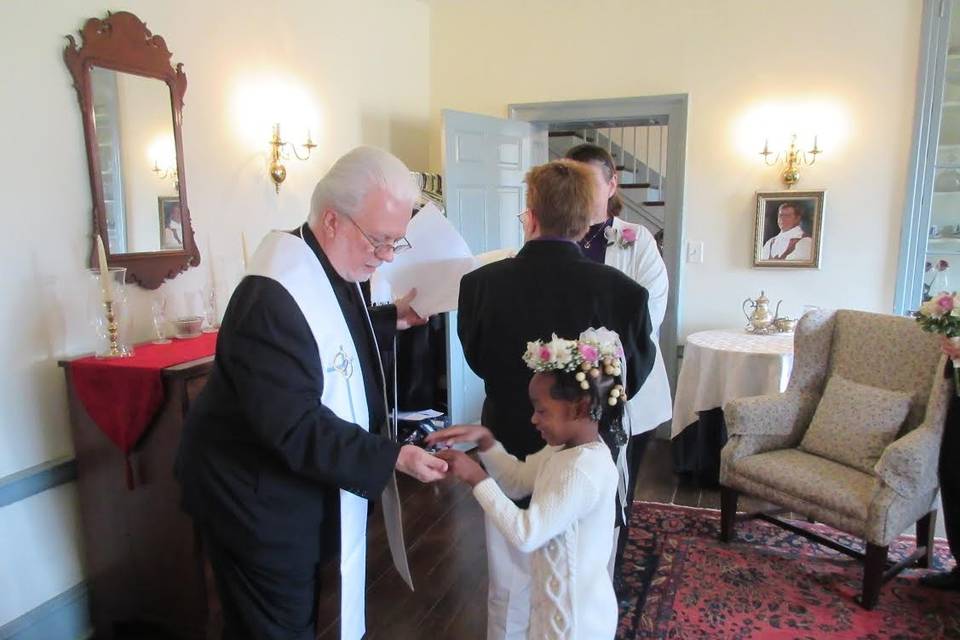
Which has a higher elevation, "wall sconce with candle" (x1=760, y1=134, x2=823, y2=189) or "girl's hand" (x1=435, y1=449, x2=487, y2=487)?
"wall sconce with candle" (x1=760, y1=134, x2=823, y2=189)

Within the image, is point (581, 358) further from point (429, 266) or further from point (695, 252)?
point (695, 252)

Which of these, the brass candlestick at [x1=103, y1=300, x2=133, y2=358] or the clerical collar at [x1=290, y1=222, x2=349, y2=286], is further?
the brass candlestick at [x1=103, y1=300, x2=133, y2=358]

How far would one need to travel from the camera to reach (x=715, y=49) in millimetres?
3924

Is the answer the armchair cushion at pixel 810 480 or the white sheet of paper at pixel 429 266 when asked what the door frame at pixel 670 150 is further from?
the white sheet of paper at pixel 429 266

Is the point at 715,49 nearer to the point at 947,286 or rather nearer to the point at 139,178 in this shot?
the point at 947,286

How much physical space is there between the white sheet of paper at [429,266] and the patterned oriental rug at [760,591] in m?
1.32

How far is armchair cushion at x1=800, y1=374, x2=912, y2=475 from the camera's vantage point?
255cm

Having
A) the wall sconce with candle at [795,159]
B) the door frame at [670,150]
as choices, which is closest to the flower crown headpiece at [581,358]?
the door frame at [670,150]

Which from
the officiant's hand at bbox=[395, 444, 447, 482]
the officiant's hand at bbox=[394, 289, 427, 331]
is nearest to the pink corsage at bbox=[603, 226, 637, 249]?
the officiant's hand at bbox=[394, 289, 427, 331]

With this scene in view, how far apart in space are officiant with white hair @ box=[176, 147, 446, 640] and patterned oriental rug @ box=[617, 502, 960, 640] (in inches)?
52.7

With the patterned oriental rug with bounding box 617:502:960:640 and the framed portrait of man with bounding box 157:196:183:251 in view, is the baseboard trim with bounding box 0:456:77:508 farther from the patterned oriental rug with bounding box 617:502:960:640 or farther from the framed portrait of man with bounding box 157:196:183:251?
the patterned oriental rug with bounding box 617:502:960:640

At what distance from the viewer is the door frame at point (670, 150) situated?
4.08m

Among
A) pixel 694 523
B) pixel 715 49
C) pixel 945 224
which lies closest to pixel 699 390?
pixel 694 523

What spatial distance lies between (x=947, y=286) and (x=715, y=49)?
77.5 inches
